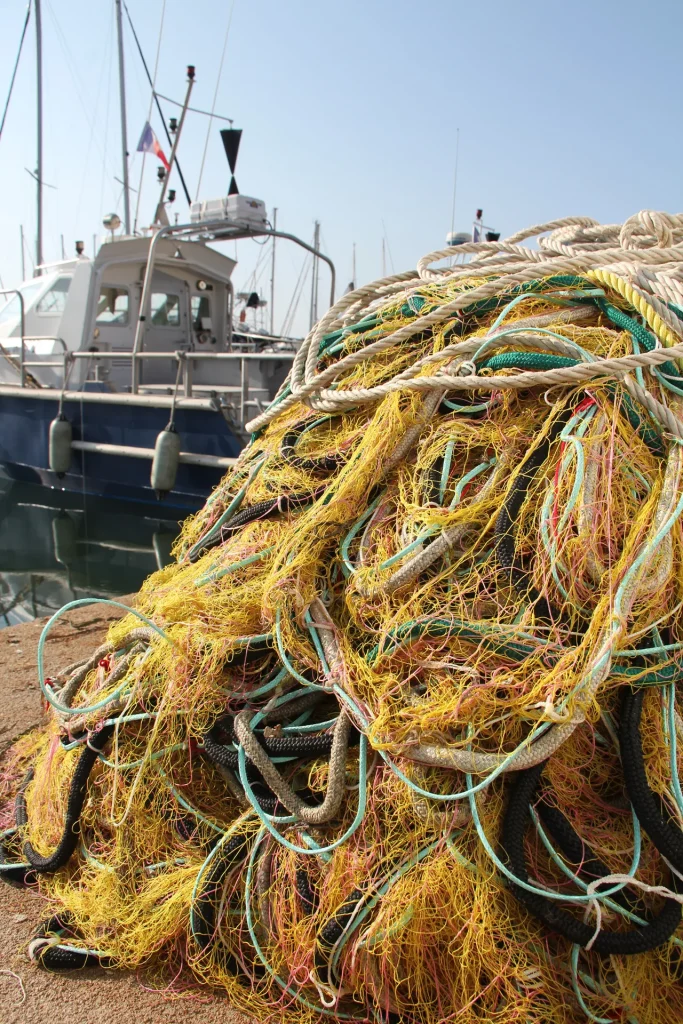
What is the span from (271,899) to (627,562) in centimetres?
125

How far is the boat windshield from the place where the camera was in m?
12.8

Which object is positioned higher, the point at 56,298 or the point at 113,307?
the point at 56,298

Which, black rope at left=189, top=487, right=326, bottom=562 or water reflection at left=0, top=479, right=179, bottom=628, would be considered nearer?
black rope at left=189, top=487, right=326, bottom=562

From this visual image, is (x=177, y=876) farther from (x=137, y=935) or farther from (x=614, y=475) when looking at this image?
(x=614, y=475)

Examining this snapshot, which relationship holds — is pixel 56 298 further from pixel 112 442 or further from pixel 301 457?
pixel 301 457

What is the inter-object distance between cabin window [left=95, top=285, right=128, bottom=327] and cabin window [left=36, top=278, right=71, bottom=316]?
1.83 feet

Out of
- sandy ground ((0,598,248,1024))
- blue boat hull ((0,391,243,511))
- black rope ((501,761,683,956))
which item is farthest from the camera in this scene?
blue boat hull ((0,391,243,511))

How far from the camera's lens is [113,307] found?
12352 millimetres

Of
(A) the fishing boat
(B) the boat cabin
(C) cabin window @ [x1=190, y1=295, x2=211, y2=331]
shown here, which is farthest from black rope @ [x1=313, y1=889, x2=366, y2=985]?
(C) cabin window @ [x1=190, y1=295, x2=211, y2=331]

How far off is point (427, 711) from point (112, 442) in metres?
9.45

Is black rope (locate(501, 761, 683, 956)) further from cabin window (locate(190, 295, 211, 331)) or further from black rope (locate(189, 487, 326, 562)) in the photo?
cabin window (locate(190, 295, 211, 331))

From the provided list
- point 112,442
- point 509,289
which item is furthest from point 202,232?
point 509,289

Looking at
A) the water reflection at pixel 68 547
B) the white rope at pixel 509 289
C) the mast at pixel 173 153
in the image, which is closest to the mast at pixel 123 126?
the mast at pixel 173 153

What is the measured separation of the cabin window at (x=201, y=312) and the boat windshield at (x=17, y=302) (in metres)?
2.44
